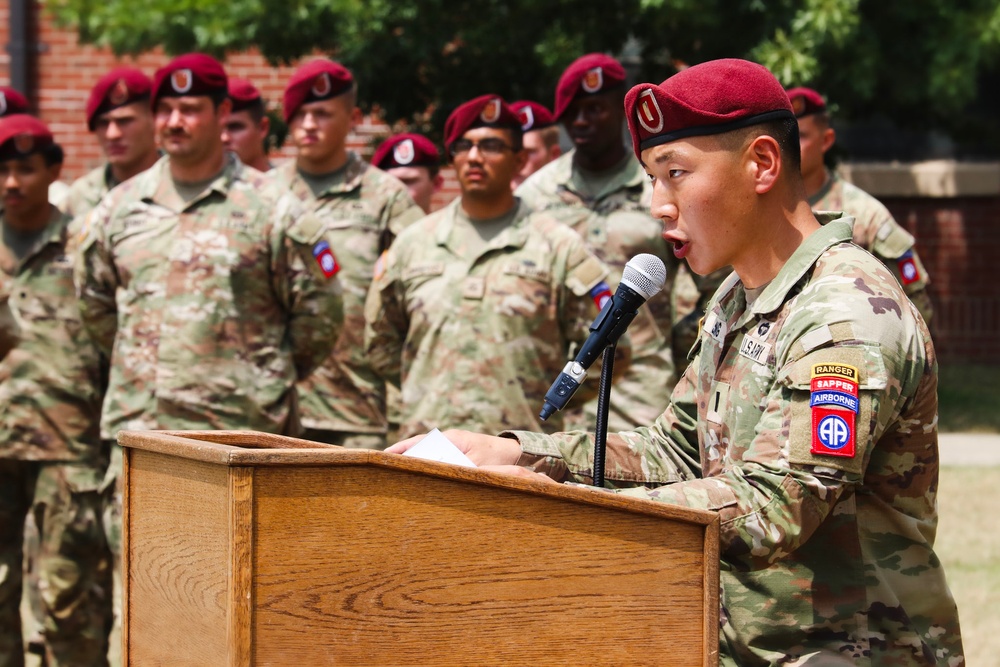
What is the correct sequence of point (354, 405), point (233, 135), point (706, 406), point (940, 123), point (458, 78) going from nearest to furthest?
point (706, 406), point (354, 405), point (233, 135), point (458, 78), point (940, 123)

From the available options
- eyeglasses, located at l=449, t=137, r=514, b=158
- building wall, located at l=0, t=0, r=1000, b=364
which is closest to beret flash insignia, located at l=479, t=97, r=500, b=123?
eyeglasses, located at l=449, t=137, r=514, b=158

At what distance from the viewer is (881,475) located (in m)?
2.68

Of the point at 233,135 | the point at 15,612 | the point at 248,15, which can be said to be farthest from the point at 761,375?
the point at 248,15

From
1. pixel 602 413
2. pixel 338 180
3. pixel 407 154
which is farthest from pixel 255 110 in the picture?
pixel 602 413

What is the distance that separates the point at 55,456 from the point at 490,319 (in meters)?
2.04

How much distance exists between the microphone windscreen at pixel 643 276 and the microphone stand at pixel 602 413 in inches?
4.8

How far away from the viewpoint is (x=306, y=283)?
5945 millimetres

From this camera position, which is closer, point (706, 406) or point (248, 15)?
point (706, 406)

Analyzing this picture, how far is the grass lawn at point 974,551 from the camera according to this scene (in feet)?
21.7

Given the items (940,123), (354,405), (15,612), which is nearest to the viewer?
(15,612)

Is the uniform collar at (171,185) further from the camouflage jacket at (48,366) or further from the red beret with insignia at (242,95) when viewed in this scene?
the red beret with insignia at (242,95)

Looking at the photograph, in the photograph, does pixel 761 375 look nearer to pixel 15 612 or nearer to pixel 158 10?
pixel 15 612

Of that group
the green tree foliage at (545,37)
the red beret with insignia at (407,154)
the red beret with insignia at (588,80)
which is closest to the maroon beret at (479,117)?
the red beret with insignia at (588,80)

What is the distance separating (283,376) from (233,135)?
3.00m
